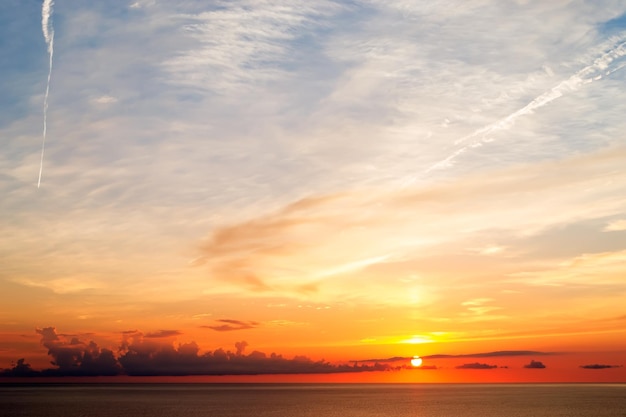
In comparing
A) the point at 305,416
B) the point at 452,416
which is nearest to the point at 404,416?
the point at 452,416

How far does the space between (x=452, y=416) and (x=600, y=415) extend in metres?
49.7

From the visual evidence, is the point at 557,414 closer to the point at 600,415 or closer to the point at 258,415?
the point at 600,415

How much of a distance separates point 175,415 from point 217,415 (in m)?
13.2

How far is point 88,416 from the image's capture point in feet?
591

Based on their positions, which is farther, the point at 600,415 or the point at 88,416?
the point at 600,415

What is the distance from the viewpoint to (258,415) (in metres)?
188

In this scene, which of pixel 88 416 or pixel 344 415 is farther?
pixel 344 415

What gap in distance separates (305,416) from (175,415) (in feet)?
135

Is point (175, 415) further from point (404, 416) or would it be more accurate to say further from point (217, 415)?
point (404, 416)

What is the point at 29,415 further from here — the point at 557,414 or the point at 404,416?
the point at 557,414

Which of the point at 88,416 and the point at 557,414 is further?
the point at 557,414

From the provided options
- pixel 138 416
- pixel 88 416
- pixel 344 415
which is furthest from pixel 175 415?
pixel 344 415

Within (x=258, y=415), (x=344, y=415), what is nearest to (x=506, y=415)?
(x=344, y=415)

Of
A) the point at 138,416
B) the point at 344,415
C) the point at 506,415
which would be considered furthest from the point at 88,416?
the point at 506,415
